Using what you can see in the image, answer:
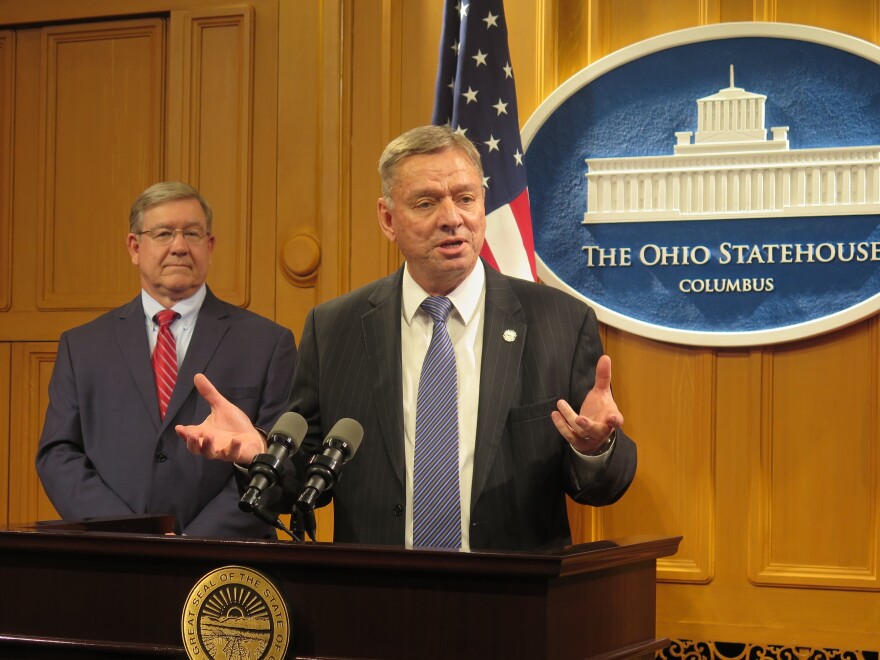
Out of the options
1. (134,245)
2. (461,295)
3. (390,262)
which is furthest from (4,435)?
(461,295)

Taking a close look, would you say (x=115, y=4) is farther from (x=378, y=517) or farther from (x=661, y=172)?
(x=378, y=517)

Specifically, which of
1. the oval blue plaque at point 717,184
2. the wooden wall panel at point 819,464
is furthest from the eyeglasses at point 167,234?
the wooden wall panel at point 819,464

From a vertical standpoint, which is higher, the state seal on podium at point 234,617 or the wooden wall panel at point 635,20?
the wooden wall panel at point 635,20

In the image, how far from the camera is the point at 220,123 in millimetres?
4391

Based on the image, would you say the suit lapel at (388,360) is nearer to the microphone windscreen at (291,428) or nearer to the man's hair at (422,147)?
the man's hair at (422,147)

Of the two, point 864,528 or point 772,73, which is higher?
point 772,73

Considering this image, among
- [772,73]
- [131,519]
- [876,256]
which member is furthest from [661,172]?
[131,519]

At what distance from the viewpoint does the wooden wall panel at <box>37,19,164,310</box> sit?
14.9 feet

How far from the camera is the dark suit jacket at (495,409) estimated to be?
250 cm

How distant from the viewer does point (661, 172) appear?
12.4 ft

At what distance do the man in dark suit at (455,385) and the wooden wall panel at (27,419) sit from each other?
219 centimetres

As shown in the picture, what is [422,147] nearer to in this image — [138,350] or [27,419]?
[138,350]

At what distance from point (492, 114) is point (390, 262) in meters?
0.69

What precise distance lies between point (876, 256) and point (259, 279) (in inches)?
86.8
